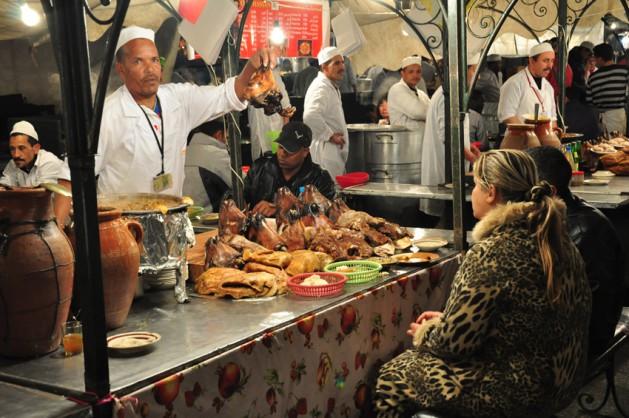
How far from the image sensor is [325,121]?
8.01 m

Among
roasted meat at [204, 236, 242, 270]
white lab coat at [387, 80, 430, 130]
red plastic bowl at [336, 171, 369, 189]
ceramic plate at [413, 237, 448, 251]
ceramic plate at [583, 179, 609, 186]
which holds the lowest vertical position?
ceramic plate at [413, 237, 448, 251]

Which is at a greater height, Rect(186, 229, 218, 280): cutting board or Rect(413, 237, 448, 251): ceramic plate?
Rect(186, 229, 218, 280): cutting board

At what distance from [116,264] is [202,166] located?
419cm

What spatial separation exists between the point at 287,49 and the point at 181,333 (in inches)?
234

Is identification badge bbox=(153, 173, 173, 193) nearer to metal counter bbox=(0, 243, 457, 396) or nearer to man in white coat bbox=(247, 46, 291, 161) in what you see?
metal counter bbox=(0, 243, 457, 396)

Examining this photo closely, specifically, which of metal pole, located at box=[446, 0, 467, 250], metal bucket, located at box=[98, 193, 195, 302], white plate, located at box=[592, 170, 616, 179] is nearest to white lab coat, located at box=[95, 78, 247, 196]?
metal pole, located at box=[446, 0, 467, 250]

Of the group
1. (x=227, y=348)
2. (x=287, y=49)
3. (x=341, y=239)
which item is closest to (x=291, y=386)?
(x=227, y=348)

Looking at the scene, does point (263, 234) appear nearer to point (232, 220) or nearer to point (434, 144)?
point (232, 220)

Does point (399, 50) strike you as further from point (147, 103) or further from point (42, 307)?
point (42, 307)

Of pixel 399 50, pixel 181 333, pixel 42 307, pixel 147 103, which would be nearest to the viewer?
pixel 42 307

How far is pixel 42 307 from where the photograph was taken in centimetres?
221

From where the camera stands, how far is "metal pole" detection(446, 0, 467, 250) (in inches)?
141

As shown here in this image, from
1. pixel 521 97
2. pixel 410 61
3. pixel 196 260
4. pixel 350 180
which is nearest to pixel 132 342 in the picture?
pixel 196 260

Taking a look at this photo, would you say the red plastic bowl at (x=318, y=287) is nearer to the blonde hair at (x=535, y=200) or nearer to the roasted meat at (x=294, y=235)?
the roasted meat at (x=294, y=235)
